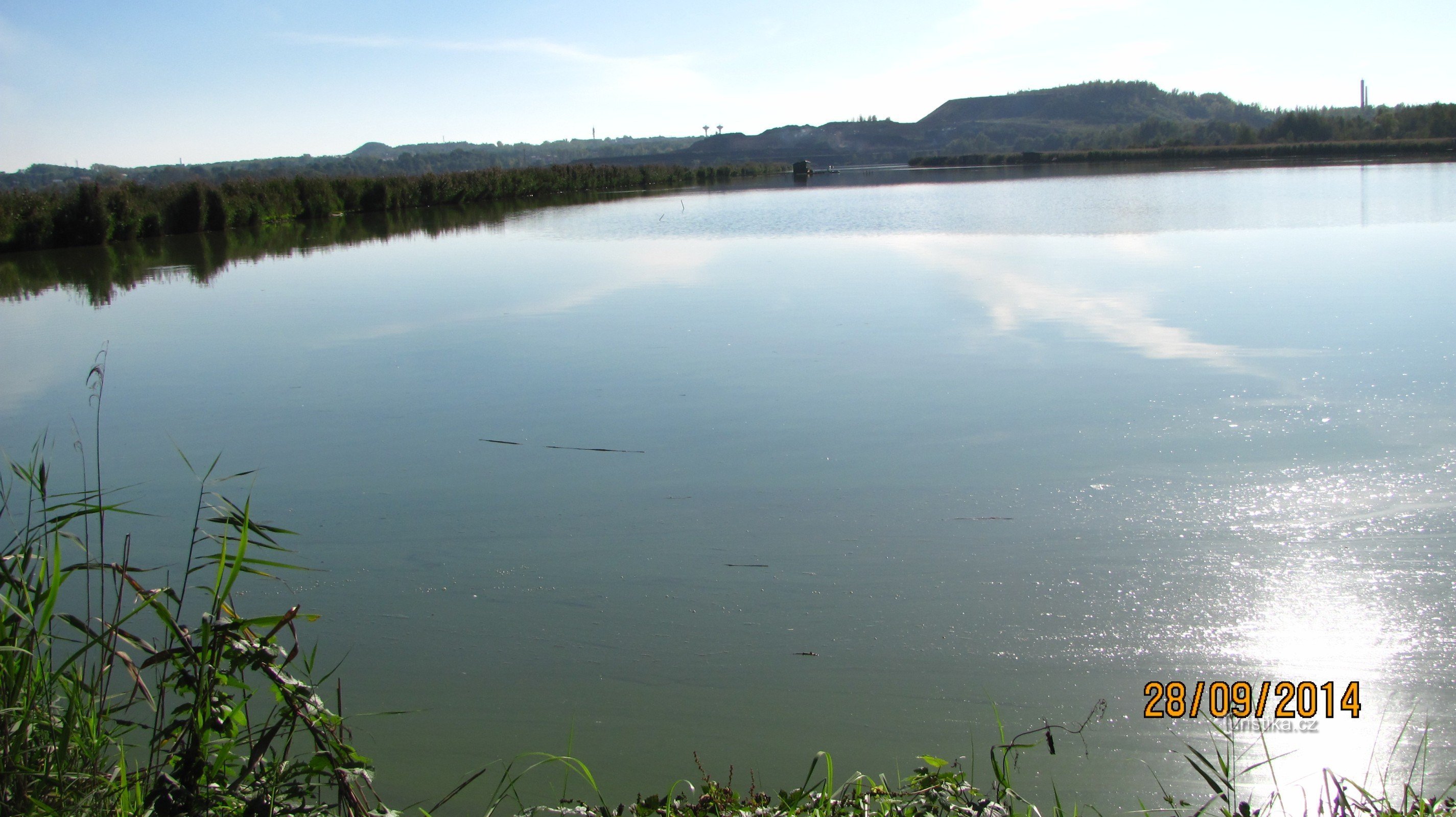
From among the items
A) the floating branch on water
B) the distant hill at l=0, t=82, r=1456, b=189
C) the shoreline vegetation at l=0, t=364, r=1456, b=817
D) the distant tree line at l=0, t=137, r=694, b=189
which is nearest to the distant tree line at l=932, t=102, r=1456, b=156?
the distant hill at l=0, t=82, r=1456, b=189

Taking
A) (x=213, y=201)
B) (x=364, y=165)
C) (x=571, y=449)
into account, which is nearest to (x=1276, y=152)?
(x=213, y=201)

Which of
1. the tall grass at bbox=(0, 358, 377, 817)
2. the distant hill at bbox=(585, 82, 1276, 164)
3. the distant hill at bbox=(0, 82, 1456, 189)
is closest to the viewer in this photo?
the tall grass at bbox=(0, 358, 377, 817)

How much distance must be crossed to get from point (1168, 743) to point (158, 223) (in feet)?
62.1

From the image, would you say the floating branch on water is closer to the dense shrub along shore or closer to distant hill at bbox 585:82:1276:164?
the dense shrub along shore

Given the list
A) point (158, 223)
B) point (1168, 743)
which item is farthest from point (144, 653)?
point (158, 223)

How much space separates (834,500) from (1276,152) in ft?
134

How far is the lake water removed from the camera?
2.19m

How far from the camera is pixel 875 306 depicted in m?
7.19

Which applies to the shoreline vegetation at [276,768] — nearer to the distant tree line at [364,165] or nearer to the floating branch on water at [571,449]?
the floating branch on water at [571,449]

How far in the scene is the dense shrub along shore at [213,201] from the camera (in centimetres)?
1520

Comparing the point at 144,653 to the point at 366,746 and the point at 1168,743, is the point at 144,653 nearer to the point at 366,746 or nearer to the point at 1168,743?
the point at 366,746

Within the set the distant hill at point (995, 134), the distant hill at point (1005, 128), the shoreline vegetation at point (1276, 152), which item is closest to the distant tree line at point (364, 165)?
the distant hill at point (995, 134)
